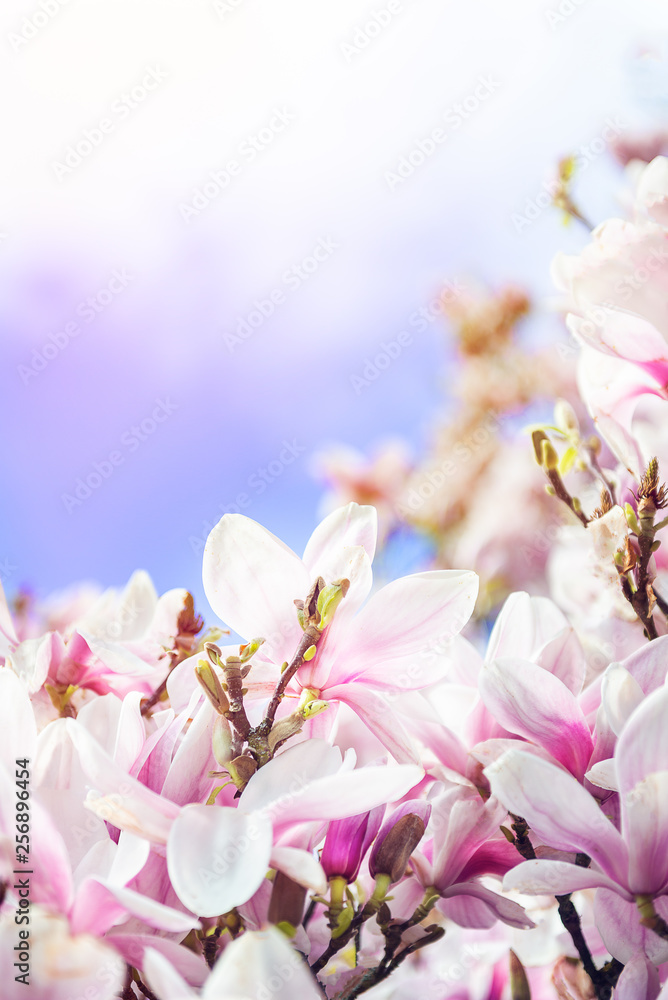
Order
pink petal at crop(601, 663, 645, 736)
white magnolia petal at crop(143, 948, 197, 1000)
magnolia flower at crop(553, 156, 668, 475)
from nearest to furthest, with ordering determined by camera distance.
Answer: white magnolia petal at crop(143, 948, 197, 1000), pink petal at crop(601, 663, 645, 736), magnolia flower at crop(553, 156, 668, 475)

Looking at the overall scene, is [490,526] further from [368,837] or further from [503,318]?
A: [368,837]

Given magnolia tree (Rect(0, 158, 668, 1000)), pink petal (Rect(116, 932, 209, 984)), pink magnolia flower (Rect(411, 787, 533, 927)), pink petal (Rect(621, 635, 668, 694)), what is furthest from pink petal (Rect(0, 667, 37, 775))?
pink petal (Rect(621, 635, 668, 694))

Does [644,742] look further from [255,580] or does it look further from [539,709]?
[255,580]

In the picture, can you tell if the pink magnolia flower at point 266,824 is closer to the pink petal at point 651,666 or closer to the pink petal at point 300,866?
the pink petal at point 300,866

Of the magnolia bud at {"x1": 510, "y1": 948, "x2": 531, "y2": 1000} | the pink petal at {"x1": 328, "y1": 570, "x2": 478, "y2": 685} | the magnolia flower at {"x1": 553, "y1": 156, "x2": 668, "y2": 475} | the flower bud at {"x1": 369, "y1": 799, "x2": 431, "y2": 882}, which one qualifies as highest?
the magnolia flower at {"x1": 553, "y1": 156, "x2": 668, "y2": 475}

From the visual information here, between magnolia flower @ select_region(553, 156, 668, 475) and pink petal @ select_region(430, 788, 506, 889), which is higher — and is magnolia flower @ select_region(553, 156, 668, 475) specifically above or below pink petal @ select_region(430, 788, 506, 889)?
above

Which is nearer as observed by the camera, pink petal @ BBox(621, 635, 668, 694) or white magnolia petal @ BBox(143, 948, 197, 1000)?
white magnolia petal @ BBox(143, 948, 197, 1000)

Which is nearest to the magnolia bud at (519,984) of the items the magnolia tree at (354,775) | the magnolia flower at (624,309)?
the magnolia tree at (354,775)

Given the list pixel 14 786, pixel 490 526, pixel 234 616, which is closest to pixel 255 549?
pixel 234 616

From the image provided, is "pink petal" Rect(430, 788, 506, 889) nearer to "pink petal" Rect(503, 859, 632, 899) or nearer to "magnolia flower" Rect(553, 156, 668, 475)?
"pink petal" Rect(503, 859, 632, 899)
